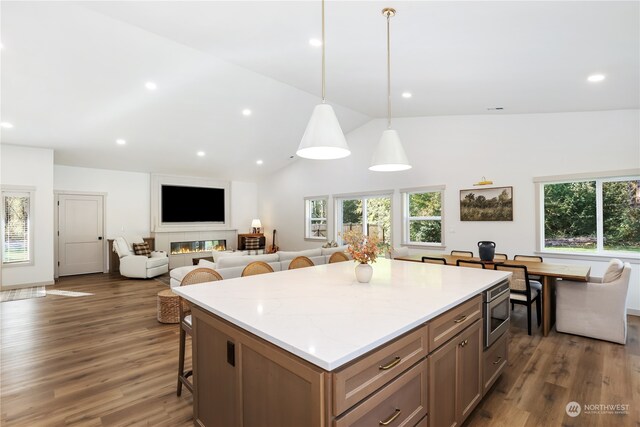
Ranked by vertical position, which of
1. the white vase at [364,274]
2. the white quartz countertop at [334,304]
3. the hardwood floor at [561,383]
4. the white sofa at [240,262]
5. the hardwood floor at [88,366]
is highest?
the white vase at [364,274]

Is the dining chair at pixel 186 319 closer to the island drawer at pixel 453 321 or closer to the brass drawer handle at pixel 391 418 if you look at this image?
the brass drawer handle at pixel 391 418

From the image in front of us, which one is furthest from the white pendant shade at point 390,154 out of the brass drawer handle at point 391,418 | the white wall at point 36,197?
the white wall at point 36,197

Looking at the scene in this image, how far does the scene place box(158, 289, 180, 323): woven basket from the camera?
4008 mm

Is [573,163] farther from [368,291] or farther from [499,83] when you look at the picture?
[368,291]

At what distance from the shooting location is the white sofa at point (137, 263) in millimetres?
6898

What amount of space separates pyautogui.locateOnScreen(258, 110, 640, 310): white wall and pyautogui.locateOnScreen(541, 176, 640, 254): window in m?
0.24

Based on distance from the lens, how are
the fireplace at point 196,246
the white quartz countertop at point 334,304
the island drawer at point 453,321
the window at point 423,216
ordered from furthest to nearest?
the fireplace at point 196,246 → the window at point 423,216 → the island drawer at point 453,321 → the white quartz countertop at point 334,304

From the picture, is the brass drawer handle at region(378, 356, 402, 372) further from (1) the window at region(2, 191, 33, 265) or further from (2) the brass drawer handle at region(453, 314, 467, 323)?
(1) the window at region(2, 191, 33, 265)

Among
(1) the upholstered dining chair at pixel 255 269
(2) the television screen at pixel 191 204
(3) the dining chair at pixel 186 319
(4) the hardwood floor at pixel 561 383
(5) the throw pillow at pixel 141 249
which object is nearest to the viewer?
(4) the hardwood floor at pixel 561 383

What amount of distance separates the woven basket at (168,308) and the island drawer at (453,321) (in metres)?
3.44

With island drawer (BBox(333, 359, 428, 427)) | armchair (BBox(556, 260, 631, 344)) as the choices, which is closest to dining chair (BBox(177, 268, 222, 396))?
island drawer (BBox(333, 359, 428, 427))

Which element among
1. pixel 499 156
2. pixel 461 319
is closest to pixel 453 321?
pixel 461 319

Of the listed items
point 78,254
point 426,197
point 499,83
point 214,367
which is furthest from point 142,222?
point 499,83

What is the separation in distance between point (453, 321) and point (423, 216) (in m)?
5.06
